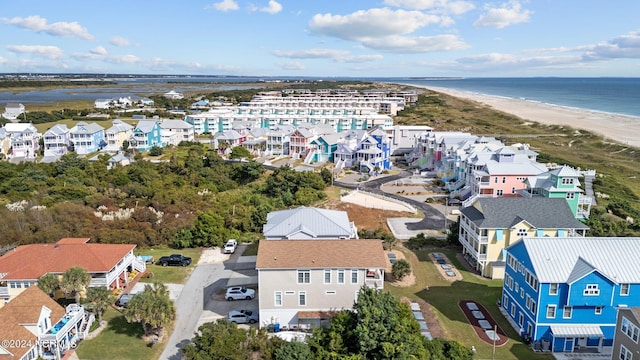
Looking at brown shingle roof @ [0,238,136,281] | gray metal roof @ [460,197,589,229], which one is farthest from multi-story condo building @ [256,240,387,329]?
gray metal roof @ [460,197,589,229]

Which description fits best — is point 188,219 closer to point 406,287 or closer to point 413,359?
point 406,287

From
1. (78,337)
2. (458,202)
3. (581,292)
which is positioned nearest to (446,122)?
(458,202)

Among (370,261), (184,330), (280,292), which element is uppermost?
(370,261)

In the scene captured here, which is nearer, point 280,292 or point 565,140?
point 280,292

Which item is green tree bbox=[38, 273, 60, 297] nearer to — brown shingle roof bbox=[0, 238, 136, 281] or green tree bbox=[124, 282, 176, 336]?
brown shingle roof bbox=[0, 238, 136, 281]

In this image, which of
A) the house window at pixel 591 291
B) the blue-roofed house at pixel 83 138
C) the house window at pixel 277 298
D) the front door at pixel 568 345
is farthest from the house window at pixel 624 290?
the blue-roofed house at pixel 83 138

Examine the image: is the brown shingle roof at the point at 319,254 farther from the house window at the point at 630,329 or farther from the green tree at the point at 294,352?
the house window at the point at 630,329
